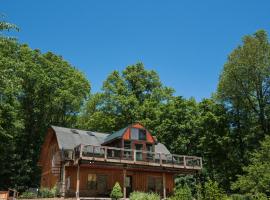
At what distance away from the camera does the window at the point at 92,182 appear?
27.5 meters

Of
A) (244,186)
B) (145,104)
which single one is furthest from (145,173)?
(145,104)

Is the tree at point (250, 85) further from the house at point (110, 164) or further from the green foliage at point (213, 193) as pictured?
the green foliage at point (213, 193)

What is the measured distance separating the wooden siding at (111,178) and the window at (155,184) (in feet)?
0.95

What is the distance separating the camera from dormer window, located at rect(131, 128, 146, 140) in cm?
2977

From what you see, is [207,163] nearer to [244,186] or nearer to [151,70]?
[244,186]

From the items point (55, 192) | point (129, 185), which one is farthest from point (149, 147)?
point (55, 192)

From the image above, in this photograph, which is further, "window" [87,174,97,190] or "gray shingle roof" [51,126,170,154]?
"gray shingle roof" [51,126,170,154]

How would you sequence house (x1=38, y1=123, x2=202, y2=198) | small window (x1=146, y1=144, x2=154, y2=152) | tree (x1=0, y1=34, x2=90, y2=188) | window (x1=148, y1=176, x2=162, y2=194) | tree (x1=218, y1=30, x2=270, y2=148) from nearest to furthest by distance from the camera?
house (x1=38, y1=123, x2=202, y2=198)
window (x1=148, y1=176, x2=162, y2=194)
small window (x1=146, y1=144, x2=154, y2=152)
tree (x1=218, y1=30, x2=270, y2=148)
tree (x1=0, y1=34, x2=90, y2=188)

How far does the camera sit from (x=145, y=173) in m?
30.4

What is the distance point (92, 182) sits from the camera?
27.7 metres

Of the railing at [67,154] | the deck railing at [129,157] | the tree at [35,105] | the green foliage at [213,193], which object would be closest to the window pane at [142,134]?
the deck railing at [129,157]

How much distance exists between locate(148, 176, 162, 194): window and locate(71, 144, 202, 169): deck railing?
2.42 meters

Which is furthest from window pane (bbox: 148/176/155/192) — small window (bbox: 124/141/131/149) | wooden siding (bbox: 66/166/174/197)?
small window (bbox: 124/141/131/149)

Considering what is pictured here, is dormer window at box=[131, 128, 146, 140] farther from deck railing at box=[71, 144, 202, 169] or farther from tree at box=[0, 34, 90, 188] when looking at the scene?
tree at box=[0, 34, 90, 188]
